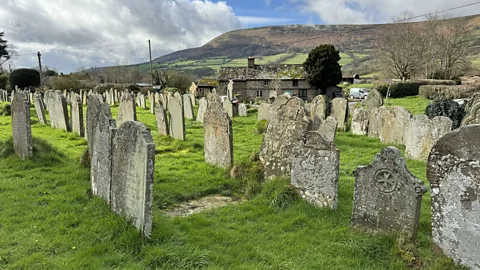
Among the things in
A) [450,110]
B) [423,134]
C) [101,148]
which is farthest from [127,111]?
[450,110]

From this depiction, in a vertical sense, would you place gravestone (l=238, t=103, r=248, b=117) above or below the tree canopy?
below

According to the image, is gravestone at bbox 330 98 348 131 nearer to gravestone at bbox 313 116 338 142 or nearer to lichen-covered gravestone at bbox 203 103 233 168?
gravestone at bbox 313 116 338 142

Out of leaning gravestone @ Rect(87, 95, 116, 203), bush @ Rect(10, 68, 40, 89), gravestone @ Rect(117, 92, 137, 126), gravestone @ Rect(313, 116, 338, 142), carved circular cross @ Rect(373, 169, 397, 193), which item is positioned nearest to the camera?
carved circular cross @ Rect(373, 169, 397, 193)

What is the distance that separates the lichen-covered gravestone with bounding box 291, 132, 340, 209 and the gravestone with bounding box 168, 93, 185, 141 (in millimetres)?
6525

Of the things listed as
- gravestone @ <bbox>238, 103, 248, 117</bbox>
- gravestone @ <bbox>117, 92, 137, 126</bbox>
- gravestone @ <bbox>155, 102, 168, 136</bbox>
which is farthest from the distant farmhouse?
gravestone @ <bbox>155, 102, 168, 136</bbox>

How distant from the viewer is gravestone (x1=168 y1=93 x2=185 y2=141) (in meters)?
12.2

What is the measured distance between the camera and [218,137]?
29.4ft

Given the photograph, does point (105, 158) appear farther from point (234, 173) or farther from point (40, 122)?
point (40, 122)

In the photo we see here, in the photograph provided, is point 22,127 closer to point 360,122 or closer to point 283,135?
point 283,135

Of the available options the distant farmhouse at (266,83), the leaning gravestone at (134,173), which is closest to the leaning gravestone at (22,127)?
the leaning gravestone at (134,173)

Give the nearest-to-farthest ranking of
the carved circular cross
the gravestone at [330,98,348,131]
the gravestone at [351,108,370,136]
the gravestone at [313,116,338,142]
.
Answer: the carved circular cross, the gravestone at [313,116,338,142], the gravestone at [351,108,370,136], the gravestone at [330,98,348,131]

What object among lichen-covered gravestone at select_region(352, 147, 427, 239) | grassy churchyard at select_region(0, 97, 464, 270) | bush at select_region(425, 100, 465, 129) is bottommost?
grassy churchyard at select_region(0, 97, 464, 270)

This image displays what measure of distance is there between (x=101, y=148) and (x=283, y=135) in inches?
141

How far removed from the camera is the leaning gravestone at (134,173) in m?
4.82
